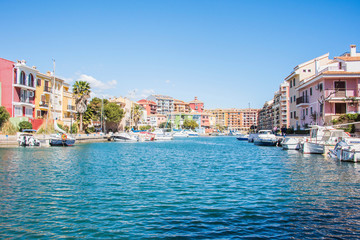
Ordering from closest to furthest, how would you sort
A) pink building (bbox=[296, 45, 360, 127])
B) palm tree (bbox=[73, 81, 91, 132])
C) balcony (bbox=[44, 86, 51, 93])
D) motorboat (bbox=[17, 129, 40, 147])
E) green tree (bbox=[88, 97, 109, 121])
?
1. pink building (bbox=[296, 45, 360, 127])
2. motorboat (bbox=[17, 129, 40, 147])
3. balcony (bbox=[44, 86, 51, 93])
4. palm tree (bbox=[73, 81, 91, 132])
5. green tree (bbox=[88, 97, 109, 121])

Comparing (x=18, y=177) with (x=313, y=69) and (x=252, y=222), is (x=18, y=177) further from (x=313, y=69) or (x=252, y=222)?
(x=313, y=69)

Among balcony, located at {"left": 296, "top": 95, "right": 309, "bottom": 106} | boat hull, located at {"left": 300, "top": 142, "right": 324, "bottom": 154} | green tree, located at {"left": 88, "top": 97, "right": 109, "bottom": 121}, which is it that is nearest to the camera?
boat hull, located at {"left": 300, "top": 142, "right": 324, "bottom": 154}

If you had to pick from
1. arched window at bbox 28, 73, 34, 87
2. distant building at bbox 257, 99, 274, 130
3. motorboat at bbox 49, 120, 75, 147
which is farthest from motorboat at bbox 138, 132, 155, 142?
distant building at bbox 257, 99, 274, 130

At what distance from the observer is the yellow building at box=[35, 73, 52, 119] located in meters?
62.7

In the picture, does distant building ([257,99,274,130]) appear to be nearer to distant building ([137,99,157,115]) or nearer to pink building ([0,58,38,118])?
distant building ([137,99,157,115])

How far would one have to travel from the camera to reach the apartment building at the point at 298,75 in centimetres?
5544

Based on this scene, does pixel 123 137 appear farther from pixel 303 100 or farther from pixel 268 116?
pixel 268 116

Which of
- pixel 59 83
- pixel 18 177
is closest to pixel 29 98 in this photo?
pixel 59 83

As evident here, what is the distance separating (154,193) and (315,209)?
6.93 m

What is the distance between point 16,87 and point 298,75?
51675mm

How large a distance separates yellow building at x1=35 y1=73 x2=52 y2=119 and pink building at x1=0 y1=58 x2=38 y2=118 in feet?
10.6

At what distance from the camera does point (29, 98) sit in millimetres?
59781

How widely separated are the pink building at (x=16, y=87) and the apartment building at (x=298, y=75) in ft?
165

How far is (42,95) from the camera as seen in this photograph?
64.3 metres
